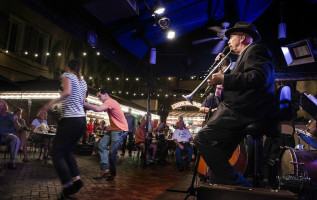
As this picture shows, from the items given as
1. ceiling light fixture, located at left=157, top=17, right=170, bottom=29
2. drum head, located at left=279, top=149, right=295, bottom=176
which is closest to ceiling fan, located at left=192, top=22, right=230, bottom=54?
ceiling light fixture, located at left=157, top=17, right=170, bottom=29

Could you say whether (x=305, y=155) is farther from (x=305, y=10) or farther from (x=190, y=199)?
(x=305, y=10)

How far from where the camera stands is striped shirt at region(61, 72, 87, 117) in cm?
305

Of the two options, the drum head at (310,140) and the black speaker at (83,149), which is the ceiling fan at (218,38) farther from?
the black speaker at (83,149)

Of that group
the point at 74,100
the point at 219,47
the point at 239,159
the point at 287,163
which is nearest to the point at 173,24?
the point at 219,47

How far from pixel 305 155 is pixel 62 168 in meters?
3.58

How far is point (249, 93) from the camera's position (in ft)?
6.60

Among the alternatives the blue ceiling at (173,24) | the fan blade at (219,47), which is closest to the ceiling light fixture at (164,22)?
the blue ceiling at (173,24)

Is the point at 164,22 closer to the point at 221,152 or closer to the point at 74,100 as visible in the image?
the point at 74,100

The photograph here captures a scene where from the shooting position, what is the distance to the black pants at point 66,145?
2869 millimetres

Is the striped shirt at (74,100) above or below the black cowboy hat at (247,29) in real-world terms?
below

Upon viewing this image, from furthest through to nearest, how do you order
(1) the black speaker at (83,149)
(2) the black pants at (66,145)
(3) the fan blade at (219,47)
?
(1) the black speaker at (83,149)
(3) the fan blade at (219,47)
(2) the black pants at (66,145)

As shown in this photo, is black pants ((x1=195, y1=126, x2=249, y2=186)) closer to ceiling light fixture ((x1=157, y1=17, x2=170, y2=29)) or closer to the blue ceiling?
the blue ceiling

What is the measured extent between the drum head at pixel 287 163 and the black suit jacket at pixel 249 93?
79.7 inches

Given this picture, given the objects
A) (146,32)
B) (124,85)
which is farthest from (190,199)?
(124,85)
